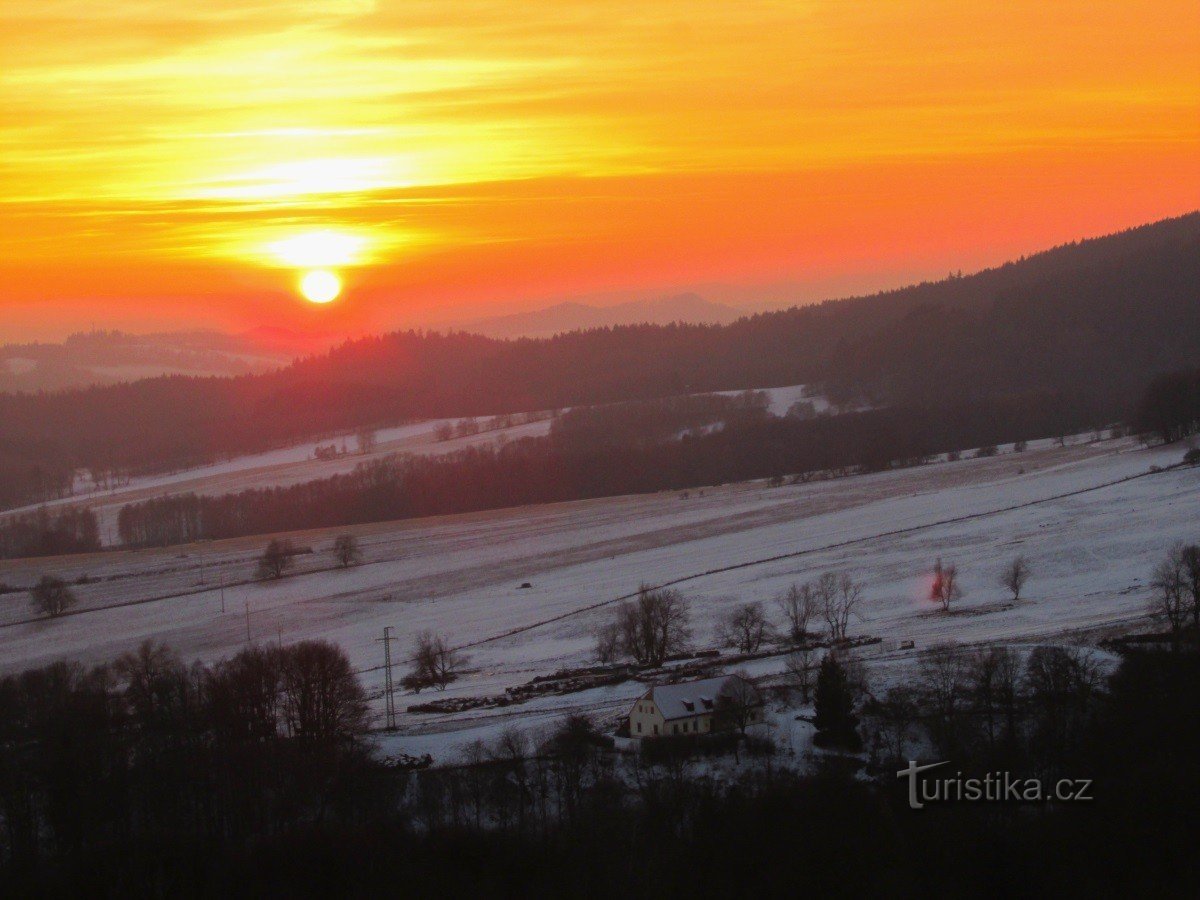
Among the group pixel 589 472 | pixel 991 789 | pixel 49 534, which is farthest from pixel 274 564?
pixel 991 789

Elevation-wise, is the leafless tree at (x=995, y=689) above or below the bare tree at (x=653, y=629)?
below

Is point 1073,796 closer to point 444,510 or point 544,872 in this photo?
point 544,872

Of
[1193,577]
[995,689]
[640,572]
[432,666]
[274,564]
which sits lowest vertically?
[995,689]

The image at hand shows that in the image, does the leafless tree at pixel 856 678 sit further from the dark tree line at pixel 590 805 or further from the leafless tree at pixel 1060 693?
the leafless tree at pixel 1060 693

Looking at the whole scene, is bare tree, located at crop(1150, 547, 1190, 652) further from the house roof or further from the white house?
the house roof

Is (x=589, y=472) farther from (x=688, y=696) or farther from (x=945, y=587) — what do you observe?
(x=688, y=696)

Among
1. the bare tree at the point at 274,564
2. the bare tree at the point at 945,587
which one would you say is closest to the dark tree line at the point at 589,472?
the bare tree at the point at 274,564

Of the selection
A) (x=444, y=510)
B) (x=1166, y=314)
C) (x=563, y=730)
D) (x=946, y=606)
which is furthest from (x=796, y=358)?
(x=563, y=730)
